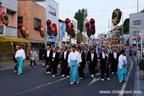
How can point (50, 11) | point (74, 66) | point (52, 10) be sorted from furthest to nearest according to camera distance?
point (52, 10)
point (50, 11)
point (74, 66)

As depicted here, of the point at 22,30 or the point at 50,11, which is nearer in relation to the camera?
the point at 22,30

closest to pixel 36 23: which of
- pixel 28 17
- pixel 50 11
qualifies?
pixel 28 17

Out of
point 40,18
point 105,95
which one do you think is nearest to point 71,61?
point 105,95

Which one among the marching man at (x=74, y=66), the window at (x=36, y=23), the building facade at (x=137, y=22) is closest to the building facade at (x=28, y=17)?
the window at (x=36, y=23)

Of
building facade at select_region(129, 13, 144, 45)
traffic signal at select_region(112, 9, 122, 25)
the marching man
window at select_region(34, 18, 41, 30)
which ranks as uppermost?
building facade at select_region(129, 13, 144, 45)

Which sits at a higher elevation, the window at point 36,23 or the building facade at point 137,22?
the building facade at point 137,22

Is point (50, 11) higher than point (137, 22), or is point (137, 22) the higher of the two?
point (50, 11)

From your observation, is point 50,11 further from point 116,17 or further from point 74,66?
point 74,66

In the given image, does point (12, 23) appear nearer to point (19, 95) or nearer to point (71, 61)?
point (71, 61)

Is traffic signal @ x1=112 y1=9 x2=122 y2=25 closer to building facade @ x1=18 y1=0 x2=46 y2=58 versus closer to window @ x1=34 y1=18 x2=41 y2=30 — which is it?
building facade @ x1=18 y1=0 x2=46 y2=58

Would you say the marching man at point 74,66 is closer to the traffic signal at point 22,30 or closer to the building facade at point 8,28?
the building facade at point 8,28

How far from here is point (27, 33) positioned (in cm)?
2467

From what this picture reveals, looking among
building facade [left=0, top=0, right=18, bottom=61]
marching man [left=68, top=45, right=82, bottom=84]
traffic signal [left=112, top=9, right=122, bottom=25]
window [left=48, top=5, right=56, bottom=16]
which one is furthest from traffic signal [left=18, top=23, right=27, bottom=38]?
marching man [left=68, top=45, right=82, bottom=84]

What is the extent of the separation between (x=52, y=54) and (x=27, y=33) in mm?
15026
